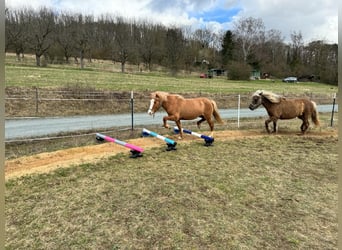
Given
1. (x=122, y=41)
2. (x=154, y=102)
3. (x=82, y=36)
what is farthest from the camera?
(x=122, y=41)

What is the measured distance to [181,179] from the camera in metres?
4.54

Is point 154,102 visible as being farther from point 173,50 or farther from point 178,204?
point 173,50

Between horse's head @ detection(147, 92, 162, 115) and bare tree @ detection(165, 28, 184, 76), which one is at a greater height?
bare tree @ detection(165, 28, 184, 76)

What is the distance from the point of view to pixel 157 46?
4500cm

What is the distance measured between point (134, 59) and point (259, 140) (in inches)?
1501

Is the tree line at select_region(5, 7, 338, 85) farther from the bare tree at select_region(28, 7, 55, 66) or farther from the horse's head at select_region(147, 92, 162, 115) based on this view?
the horse's head at select_region(147, 92, 162, 115)

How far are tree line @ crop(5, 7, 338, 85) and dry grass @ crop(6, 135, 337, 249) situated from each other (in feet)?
103

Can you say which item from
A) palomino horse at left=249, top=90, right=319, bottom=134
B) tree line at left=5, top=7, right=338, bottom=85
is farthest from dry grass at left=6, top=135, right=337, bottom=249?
tree line at left=5, top=7, right=338, bottom=85

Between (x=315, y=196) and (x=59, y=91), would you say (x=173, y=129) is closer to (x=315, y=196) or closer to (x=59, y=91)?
(x=315, y=196)

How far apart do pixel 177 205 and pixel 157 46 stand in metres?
43.7

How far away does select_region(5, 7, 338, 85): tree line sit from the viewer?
38.3 m

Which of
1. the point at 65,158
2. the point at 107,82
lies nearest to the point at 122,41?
the point at 107,82

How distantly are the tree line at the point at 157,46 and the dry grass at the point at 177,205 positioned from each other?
103 ft

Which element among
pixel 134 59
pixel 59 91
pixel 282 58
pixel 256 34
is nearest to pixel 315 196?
pixel 59 91
